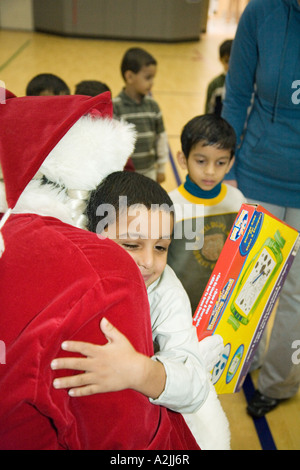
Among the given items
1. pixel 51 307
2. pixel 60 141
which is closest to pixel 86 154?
pixel 60 141

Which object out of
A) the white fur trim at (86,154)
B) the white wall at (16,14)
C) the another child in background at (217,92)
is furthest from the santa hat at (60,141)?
the white wall at (16,14)

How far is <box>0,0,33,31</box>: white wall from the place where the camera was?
33.0 ft

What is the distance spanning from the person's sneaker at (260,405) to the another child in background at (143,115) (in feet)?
4.53

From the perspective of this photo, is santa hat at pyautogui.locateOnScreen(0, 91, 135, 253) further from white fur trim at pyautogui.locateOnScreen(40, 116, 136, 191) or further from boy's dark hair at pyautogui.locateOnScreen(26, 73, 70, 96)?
boy's dark hair at pyautogui.locateOnScreen(26, 73, 70, 96)

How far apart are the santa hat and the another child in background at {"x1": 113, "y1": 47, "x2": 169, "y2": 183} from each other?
1.66m

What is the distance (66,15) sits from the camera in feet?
31.8

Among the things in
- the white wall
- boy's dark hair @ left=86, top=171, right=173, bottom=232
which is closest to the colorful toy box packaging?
boy's dark hair @ left=86, top=171, right=173, bottom=232

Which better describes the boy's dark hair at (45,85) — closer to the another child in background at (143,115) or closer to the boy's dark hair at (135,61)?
the another child in background at (143,115)

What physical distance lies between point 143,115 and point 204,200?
3.70ft

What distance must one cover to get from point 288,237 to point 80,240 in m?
0.71

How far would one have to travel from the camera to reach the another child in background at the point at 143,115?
8.39ft

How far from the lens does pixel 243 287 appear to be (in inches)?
43.8

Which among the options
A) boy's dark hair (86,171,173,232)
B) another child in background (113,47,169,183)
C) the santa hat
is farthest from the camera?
another child in background (113,47,169,183)
